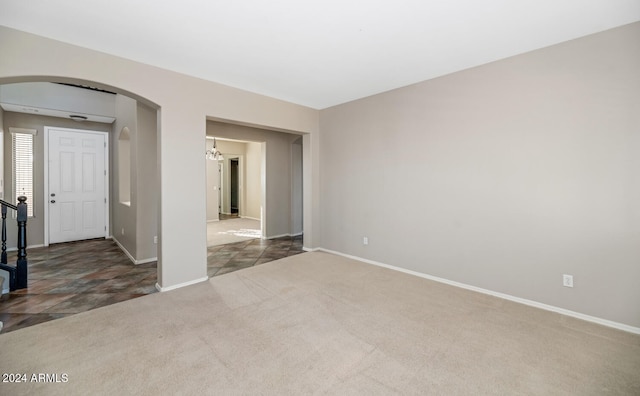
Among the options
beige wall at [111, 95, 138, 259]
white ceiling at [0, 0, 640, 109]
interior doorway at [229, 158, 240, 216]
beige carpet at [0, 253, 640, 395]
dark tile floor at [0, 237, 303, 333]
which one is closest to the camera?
beige carpet at [0, 253, 640, 395]

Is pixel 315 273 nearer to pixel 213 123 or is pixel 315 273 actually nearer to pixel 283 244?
pixel 283 244

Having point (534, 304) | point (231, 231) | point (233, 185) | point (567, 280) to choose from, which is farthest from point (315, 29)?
point (233, 185)

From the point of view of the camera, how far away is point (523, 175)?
292 cm

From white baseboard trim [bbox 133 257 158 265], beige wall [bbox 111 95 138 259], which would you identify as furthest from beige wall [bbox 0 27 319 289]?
beige wall [bbox 111 95 138 259]

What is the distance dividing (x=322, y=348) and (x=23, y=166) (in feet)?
21.9

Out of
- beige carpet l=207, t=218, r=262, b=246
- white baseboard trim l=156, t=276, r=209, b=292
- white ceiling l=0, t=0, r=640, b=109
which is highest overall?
white ceiling l=0, t=0, r=640, b=109

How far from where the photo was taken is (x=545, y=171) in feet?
9.15

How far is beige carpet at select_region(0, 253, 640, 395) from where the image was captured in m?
1.76

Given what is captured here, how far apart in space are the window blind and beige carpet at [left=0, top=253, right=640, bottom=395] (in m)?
4.39

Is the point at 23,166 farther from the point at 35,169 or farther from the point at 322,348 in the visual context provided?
the point at 322,348

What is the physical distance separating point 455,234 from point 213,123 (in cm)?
473

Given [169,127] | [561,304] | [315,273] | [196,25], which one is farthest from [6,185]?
[561,304]

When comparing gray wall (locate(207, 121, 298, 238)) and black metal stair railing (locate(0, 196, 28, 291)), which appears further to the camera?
gray wall (locate(207, 121, 298, 238))

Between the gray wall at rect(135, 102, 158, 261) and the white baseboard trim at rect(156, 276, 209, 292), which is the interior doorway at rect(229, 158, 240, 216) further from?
the white baseboard trim at rect(156, 276, 209, 292)
